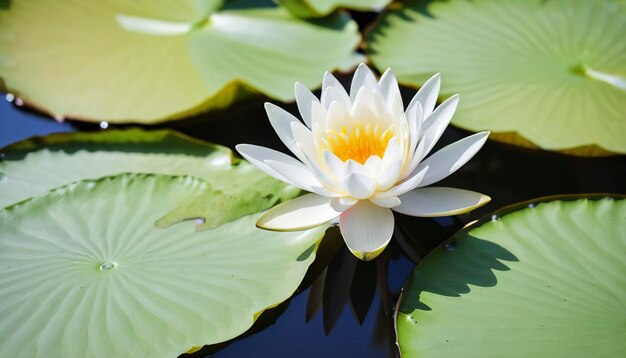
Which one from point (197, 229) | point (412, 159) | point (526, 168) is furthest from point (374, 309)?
point (526, 168)

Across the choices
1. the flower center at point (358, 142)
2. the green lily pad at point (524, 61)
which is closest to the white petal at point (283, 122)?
the flower center at point (358, 142)

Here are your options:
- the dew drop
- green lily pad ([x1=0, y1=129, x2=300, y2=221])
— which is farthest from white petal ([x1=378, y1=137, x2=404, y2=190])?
the dew drop

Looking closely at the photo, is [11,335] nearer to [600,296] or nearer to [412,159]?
[412,159]

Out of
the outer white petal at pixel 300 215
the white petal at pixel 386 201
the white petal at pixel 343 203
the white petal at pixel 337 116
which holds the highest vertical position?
the white petal at pixel 337 116

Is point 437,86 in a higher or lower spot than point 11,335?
higher

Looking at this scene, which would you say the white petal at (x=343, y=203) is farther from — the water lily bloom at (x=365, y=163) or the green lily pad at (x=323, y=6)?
the green lily pad at (x=323, y=6)

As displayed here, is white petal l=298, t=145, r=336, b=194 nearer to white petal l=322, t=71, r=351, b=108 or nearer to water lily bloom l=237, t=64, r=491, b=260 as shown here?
water lily bloom l=237, t=64, r=491, b=260
